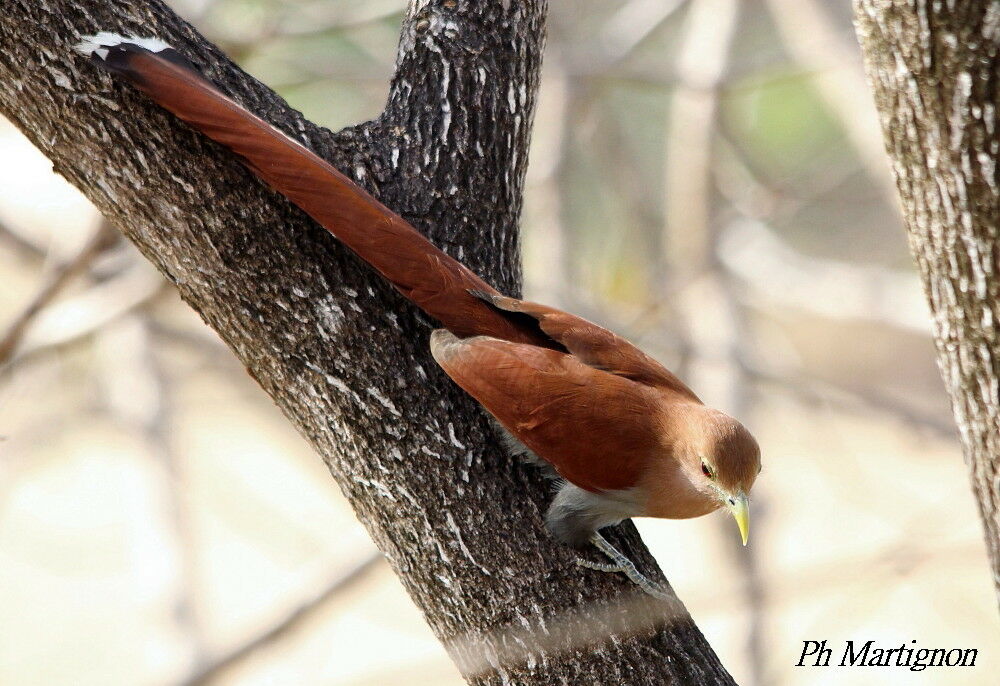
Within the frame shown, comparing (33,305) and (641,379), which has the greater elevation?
(33,305)

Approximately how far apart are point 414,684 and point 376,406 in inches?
75.9

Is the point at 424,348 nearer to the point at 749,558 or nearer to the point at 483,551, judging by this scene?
the point at 483,551

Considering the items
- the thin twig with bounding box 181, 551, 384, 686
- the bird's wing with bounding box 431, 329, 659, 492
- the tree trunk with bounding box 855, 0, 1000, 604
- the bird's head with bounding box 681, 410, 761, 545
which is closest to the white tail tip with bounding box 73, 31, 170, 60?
the bird's wing with bounding box 431, 329, 659, 492

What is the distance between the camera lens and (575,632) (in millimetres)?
2057

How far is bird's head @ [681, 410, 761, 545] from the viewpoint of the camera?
7.72 feet

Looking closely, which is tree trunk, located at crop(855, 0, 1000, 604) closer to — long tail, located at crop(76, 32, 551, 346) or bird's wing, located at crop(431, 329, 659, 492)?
bird's wing, located at crop(431, 329, 659, 492)

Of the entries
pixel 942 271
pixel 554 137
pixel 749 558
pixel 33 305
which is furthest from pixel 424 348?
pixel 554 137

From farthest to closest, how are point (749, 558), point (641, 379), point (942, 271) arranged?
point (749, 558) → point (641, 379) → point (942, 271)

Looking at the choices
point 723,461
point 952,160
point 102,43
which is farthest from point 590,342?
point 102,43

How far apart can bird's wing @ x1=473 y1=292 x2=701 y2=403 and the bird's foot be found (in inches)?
16.5

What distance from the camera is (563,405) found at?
2258 mm

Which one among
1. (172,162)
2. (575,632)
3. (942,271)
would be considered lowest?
(575,632)

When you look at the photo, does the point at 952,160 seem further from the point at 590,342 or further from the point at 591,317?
the point at 591,317

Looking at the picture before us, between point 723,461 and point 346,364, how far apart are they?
0.92m
